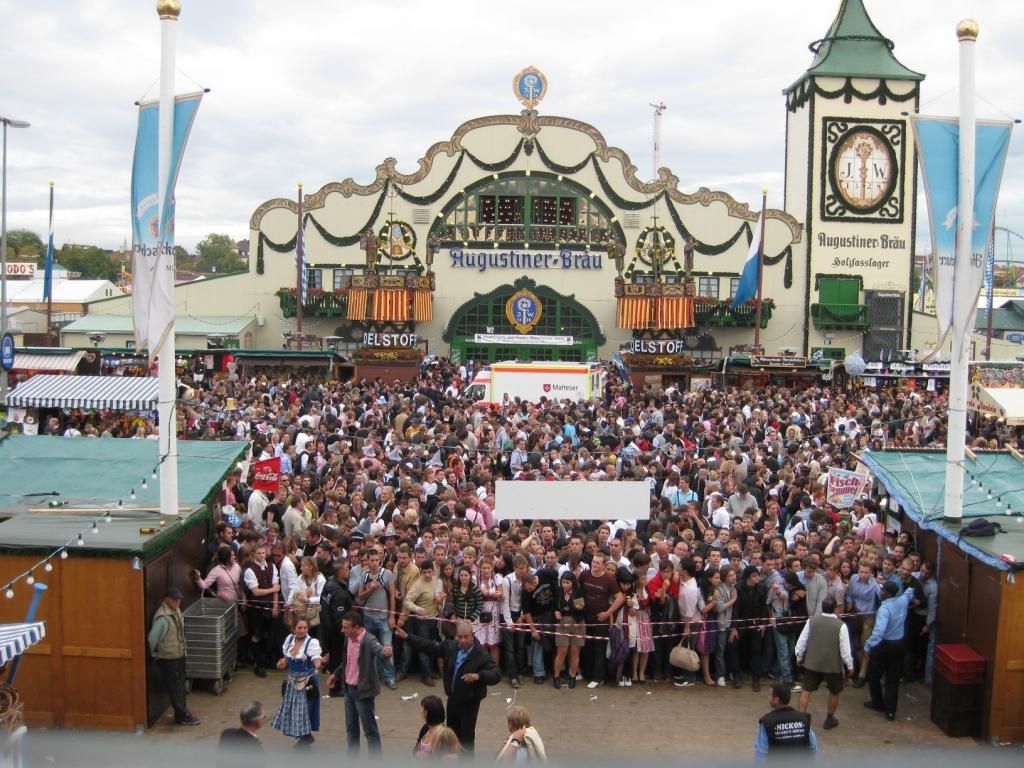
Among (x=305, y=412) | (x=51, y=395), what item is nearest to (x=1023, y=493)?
(x=305, y=412)

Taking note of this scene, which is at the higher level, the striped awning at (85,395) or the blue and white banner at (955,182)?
the blue and white banner at (955,182)

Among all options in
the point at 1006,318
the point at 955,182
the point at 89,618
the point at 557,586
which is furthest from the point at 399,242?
the point at 1006,318

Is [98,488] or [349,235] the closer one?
[98,488]

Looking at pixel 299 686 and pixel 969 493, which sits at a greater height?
pixel 969 493

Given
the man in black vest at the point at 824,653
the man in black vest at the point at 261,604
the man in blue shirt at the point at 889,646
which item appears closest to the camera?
the man in black vest at the point at 824,653

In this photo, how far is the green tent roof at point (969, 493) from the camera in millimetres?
8992

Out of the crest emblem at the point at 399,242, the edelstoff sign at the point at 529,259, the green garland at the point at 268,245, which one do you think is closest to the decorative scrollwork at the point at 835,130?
the edelstoff sign at the point at 529,259

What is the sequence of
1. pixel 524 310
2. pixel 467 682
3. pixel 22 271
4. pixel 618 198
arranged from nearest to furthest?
pixel 467 682 < pixel 618 198 < pixel 524 310 < pixel 22 271

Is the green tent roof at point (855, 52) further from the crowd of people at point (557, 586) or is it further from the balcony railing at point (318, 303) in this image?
the crowd of people at point (557, 586)

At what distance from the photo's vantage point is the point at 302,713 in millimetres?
7918

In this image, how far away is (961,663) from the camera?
8.69 m

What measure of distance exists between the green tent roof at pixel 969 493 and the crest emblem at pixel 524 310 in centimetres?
2697

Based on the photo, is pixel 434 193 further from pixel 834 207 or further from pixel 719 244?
pixel 834 207

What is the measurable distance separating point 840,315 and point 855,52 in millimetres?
10593
